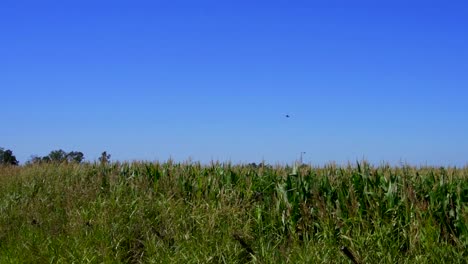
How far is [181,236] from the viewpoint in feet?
26.9

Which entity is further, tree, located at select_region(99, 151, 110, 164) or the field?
tree, located at select_region(99, 151, 110, 164)

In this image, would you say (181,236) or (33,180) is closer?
(181,236)

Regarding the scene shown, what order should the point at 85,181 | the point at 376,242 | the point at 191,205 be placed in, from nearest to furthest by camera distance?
the point at 376,242, the point at 191,205, the point at 85,181

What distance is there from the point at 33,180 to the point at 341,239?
754 cm

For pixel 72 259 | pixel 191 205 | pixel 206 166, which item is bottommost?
pixel 72 259

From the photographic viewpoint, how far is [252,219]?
875 centimetres

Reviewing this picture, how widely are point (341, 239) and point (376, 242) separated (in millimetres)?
555

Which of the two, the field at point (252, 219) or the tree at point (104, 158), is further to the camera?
the tree at point (104, 158)

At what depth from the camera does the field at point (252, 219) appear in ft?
23.6

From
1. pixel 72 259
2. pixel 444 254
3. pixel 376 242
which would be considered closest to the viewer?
pixel 444 254

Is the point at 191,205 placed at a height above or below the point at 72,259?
above

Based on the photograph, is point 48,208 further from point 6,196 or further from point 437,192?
point 437,192

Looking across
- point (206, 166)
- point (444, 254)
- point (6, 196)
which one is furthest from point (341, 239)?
point (6, 196)

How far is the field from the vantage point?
7.19m
